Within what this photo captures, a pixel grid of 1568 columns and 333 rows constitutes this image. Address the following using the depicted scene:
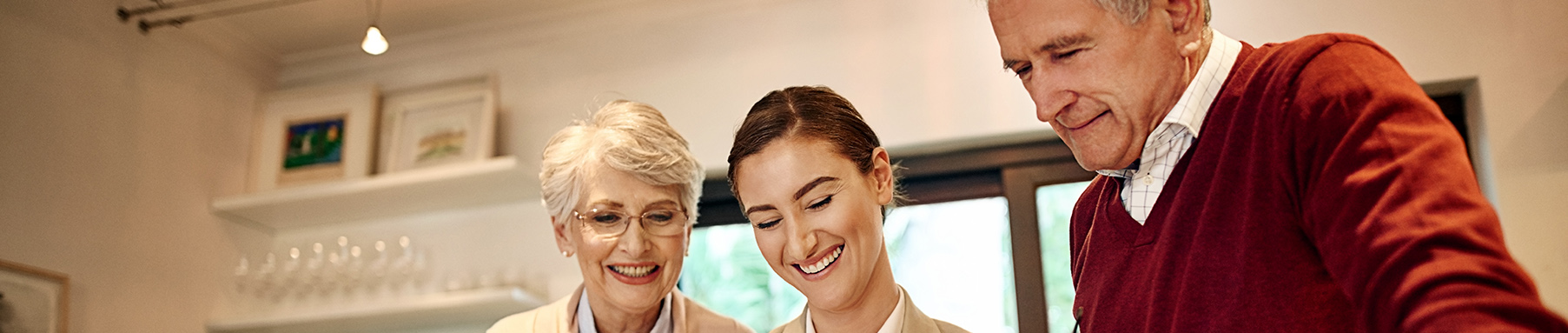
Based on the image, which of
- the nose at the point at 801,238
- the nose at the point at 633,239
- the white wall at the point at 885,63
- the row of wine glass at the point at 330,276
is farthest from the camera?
the row of wine glass at the point at 330,276

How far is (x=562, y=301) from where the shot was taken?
2.47m

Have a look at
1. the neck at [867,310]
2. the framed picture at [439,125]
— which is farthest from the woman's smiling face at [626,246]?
the framed picture at [439,125]

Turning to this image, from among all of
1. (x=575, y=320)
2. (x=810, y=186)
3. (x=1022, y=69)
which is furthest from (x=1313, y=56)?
(x=575, y=320)

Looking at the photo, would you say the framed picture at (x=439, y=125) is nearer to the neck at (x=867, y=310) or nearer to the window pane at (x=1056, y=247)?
the window pane at (x=1056, y=247)

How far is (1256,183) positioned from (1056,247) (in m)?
2.26

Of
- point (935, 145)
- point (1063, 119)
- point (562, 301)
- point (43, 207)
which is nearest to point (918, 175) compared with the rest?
point (935, 145)

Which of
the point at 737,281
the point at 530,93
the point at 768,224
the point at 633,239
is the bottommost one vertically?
the point at 737,281

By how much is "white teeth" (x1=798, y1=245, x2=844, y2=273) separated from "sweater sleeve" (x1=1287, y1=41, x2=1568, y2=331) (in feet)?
2.71

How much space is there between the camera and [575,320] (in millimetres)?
2414

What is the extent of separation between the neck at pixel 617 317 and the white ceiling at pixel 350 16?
1698 millimetres

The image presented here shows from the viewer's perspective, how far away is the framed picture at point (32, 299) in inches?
122

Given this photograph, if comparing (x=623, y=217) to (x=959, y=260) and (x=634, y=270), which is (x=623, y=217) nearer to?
(x=634, y=270)

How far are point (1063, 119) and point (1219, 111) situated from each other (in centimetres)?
20

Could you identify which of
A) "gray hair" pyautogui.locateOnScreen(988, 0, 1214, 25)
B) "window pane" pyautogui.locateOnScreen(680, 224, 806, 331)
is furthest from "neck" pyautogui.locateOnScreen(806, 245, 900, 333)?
"window pane" pyautogui.locateOnScreen(680, 224, 806, 331)
